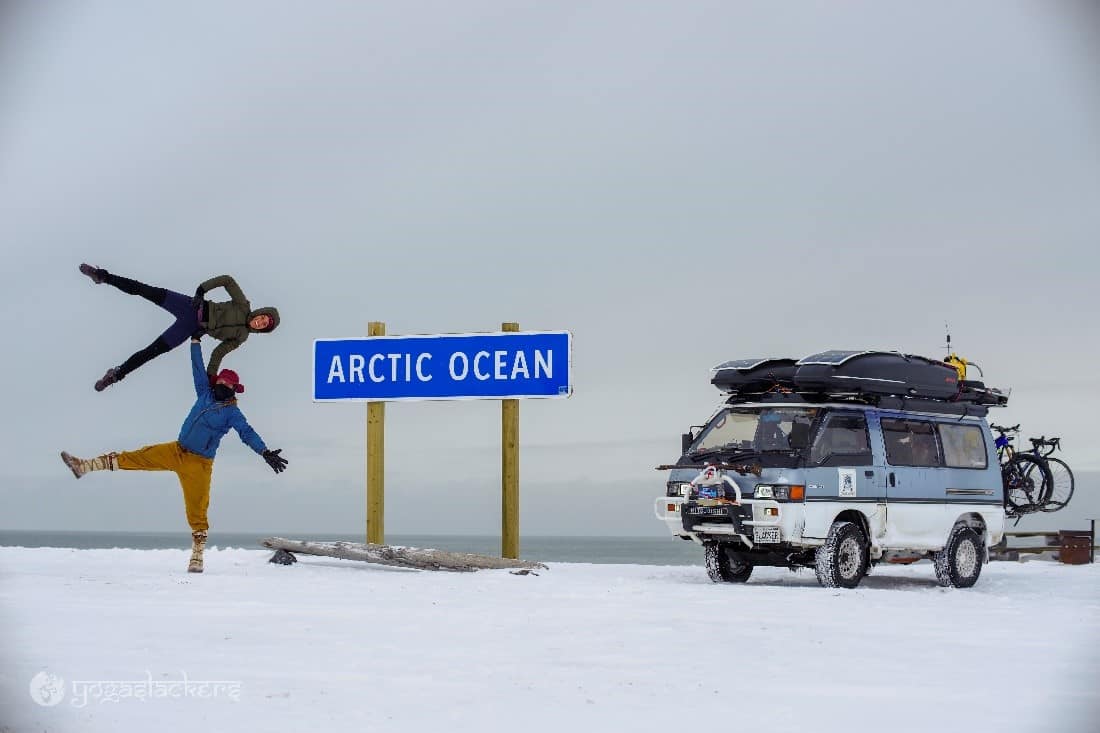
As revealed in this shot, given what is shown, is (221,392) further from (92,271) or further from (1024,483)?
(1024,483)

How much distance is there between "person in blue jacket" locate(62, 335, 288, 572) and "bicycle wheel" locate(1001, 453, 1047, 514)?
13.1 meters

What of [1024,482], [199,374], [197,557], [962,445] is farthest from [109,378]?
[1024,482]

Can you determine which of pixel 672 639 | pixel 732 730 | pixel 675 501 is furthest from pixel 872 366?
pixel 732 730

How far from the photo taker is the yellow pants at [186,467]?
15266 millimetres

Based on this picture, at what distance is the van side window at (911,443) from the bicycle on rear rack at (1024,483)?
5.86 meters

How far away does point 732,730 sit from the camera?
6.87 meters

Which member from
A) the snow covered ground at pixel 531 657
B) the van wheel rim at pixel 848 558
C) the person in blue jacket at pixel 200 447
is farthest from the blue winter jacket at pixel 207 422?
the van wheel rim at pixel 848 558

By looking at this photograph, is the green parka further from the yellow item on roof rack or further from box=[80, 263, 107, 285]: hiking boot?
the yellow item on roof rack

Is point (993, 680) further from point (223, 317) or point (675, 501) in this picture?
point (223, 317)

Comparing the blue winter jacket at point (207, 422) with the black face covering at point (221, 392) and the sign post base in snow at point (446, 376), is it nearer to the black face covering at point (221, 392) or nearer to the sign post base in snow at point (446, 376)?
the black face covering at point (221, 392)

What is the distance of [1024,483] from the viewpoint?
21969 mm

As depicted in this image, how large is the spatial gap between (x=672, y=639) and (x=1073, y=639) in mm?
3440

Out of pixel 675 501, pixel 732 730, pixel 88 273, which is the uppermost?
pixel 88 273

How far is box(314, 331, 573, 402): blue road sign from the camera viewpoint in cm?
1862
